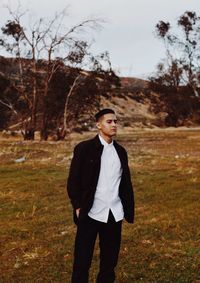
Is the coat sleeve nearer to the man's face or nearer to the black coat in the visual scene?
the black coat

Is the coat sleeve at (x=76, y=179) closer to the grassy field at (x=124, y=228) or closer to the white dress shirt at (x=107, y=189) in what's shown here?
the white dress shirt at (x=107, y=189)

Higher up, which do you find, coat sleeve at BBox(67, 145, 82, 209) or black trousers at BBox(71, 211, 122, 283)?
coat sleeve at BBox(67, 145, 82, 209)

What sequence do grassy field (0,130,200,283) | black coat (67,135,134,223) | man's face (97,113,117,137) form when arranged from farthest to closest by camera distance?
grassy field (0,130,200,283) < man's face (97,113,117,137) < black coat (67,135,134,223)

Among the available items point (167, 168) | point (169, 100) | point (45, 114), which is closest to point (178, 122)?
point (169, 100)

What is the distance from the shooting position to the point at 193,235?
27.8 feet

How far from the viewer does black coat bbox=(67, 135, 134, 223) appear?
502 cm

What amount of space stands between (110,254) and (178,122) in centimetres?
5389

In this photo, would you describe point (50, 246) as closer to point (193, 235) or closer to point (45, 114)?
point (193, 235)

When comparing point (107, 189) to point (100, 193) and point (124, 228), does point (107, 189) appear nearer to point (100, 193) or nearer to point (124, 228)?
point (100, 193)

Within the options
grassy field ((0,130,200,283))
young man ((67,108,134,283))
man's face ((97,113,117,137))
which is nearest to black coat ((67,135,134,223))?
young man ((67,108,134,283))

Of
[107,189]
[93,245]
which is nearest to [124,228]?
[93,245]

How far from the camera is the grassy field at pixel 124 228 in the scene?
270 inches

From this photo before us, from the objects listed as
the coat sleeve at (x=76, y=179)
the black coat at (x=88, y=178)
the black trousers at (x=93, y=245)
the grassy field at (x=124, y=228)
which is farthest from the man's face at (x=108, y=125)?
the grassy field at (x=124, y=228)

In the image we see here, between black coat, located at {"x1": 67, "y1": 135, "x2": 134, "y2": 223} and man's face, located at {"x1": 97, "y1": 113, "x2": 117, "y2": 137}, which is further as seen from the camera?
man's face, located at {"x1": 97, "y1": 113, "x2": 117, "y2": 137}
